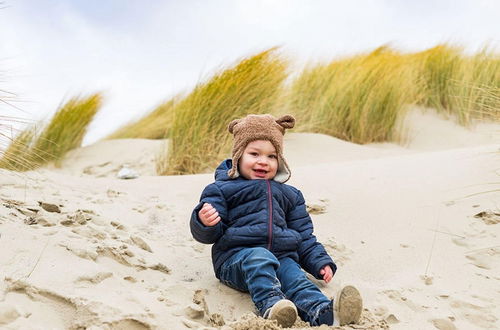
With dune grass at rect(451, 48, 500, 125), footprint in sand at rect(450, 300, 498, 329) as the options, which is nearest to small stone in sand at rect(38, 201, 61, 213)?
footprint in sand at rect(450, 300, 498, 329)

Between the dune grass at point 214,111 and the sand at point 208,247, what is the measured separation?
3.45 ft

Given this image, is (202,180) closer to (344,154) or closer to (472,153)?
(472,153)

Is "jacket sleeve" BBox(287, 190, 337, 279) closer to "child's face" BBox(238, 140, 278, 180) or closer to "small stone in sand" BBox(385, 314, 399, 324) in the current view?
"child's face" BBox(238, 140, 278, 180)

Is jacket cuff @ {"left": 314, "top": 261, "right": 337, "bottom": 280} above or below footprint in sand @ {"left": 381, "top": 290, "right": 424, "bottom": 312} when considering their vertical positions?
above

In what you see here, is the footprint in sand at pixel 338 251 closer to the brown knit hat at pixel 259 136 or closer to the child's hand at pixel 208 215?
the brown knit hat at pixel 259 136

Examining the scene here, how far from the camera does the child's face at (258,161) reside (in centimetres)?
268

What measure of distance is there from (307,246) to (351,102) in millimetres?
4286

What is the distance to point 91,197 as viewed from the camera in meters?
3.70

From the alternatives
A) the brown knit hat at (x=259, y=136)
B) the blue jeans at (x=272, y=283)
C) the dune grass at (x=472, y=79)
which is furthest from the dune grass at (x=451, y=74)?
the blue jeans at (x=272, y=283)

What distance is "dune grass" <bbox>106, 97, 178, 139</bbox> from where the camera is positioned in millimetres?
8430

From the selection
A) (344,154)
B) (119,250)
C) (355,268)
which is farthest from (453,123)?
(119,250)

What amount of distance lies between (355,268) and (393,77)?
4.83 meters

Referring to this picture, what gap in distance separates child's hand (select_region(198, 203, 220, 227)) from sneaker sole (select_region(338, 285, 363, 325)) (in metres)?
0.62

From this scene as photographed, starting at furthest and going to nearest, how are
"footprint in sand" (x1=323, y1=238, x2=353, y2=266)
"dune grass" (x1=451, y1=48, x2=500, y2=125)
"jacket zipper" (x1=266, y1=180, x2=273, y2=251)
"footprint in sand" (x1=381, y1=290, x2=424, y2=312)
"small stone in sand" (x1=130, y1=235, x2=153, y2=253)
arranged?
"dune grass" (x1=451, y1=48, x2=500, y2=125)
"footprint in sand" (x1=323, y1=238, x2=353, y2=266)
"small stone in sand" (x1=130, y1=235, x2=153, y2=253)
"jacket zipper" (x1=266, y1=180, x2=273, y2=251)
"footprint in sand" (x1=381, y1=290, x2=424, y2=312)
